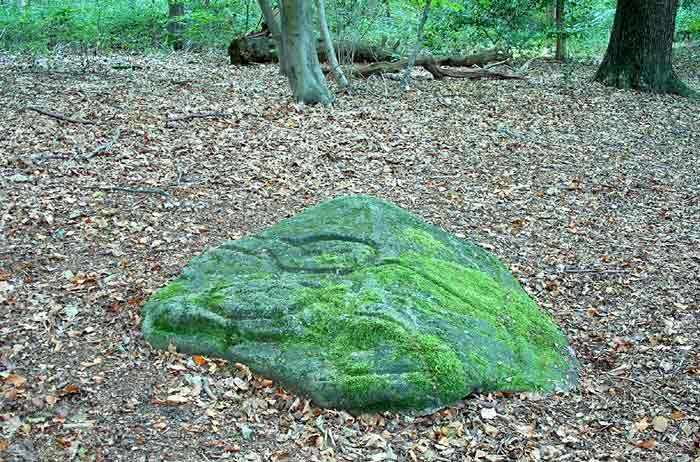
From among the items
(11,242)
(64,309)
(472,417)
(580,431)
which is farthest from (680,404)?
(11,242)

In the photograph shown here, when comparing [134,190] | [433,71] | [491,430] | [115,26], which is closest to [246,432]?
[491,430]

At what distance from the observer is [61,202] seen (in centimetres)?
630

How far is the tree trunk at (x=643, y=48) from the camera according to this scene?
11391mm

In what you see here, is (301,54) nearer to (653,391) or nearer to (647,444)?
(653,391)

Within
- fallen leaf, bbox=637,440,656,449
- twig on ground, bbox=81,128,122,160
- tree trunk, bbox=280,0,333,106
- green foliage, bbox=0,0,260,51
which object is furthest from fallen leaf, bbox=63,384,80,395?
green foliage, bbox=0,0,260,51

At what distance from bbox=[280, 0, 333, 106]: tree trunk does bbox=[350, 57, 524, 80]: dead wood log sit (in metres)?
2.31

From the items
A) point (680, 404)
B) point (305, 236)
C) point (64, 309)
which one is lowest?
point (680, 404)

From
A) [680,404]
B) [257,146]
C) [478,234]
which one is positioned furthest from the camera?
[257,146]

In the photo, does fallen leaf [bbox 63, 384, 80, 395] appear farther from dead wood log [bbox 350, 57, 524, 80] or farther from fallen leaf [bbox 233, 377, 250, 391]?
dead wood log [bbox 350, 57, 524, 80]

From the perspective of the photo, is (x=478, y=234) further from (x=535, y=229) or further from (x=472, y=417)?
(x=472, y=417)

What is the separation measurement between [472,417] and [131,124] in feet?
20.0

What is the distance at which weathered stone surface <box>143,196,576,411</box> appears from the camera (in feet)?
12.6

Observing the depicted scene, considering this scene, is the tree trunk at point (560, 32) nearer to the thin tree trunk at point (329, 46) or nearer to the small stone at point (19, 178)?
the thin tree trunk at point (329, 46)

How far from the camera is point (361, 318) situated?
4.07 m
